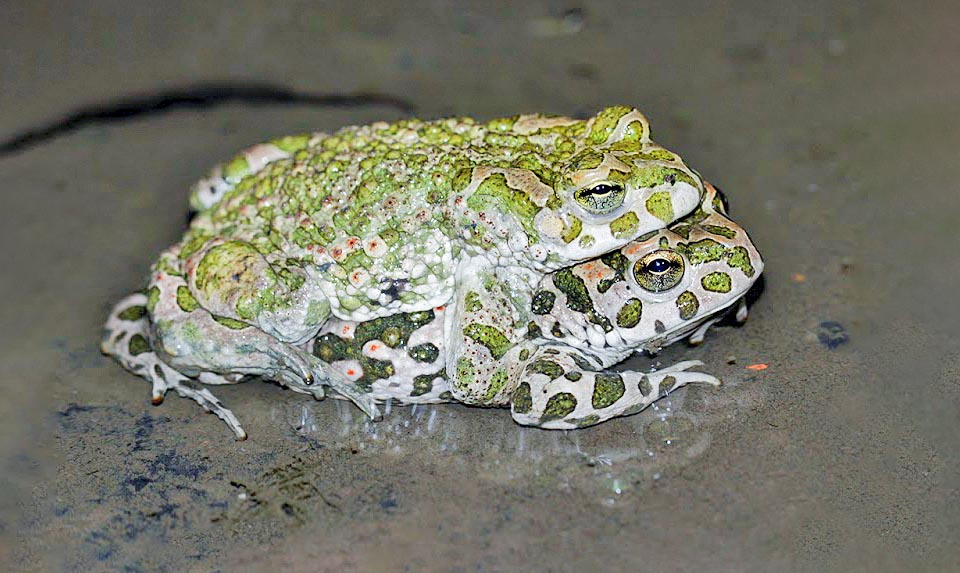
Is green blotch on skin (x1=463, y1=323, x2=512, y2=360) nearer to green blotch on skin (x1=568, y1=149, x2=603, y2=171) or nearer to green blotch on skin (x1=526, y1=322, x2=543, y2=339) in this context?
green blotch on skin (x1=526, y1=322, x2=543, y2=339)

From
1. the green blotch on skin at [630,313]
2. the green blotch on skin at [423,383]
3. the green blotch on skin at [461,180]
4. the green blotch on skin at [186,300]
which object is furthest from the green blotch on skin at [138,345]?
the green blotch on skin at [630,313]

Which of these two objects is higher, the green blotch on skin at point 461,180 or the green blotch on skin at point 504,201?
the green blotch on skin at point 461,180

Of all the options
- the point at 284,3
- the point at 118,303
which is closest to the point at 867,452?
the point at 118,303

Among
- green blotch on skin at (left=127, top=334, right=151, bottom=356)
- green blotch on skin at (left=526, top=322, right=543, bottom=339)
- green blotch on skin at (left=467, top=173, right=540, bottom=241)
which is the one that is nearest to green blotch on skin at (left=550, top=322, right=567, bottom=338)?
green blotch on skin at (left=526, top=322, right=543, bottom=339)

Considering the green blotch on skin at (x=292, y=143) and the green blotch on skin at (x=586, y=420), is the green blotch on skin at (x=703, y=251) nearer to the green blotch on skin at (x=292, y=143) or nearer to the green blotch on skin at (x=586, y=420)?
the green blotch on skin at (x=586, y=420)

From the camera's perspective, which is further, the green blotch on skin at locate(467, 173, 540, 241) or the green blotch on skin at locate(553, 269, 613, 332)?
the green blotch on skin at locate(553, 269, 613, 332)

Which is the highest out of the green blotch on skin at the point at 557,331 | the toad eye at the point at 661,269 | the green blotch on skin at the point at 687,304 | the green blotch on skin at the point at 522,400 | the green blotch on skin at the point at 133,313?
the toad eye at the point at 661,269
